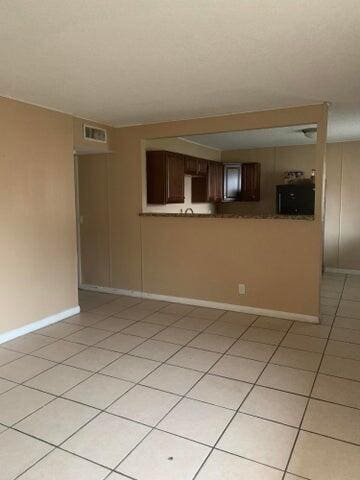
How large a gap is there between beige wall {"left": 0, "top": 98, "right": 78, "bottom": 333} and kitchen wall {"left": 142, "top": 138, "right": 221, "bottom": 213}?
105 centimetres

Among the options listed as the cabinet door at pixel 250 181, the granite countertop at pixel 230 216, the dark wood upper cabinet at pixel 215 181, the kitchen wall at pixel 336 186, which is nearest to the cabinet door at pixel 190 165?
the dark wood upper cabinet at pixel 215 181

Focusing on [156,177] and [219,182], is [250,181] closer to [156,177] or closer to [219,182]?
[219,182]

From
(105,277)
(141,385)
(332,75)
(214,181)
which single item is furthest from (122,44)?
(214,181)

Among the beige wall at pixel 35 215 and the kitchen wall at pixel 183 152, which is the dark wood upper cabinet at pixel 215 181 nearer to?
the kitchen wall at pixel 183 152

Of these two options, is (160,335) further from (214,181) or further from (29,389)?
(214,181)

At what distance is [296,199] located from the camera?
6027 millimetres

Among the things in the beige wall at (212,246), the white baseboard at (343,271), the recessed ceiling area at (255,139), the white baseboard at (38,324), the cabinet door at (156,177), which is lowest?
the white baseboard at (38,324)

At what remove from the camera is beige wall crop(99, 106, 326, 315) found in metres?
3.97

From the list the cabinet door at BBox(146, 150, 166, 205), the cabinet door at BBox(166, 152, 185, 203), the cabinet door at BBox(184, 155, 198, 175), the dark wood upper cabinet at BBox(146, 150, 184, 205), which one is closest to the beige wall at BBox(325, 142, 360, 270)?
the cabinet door at BBox(184, 155, 198, 175)

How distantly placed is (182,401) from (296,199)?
14.5 ft

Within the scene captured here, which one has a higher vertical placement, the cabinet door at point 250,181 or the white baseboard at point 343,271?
the cabinet door at point 250,181

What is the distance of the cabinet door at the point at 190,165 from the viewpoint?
5.40 m

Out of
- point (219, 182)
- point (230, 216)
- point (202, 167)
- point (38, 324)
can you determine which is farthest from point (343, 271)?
point (38, 324)

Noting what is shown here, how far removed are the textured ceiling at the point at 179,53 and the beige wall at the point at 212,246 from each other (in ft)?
2.13
